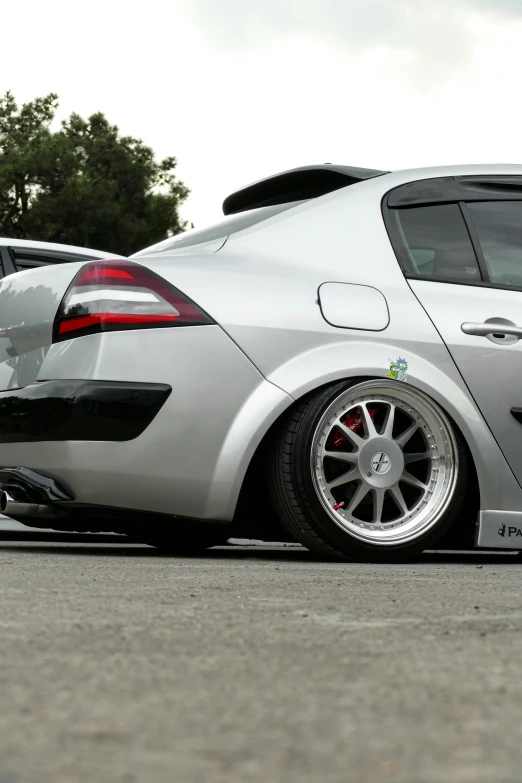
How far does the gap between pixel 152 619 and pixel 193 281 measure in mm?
1995

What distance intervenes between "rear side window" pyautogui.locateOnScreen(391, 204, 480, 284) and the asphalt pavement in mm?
1579

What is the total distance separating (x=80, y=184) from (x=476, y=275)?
35.6 m

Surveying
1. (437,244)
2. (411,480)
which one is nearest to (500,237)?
(437,244)

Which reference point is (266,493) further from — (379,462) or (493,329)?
(493,329)

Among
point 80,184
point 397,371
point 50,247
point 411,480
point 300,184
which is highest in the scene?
point 80,184

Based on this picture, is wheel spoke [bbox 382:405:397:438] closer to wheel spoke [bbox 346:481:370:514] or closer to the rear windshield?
wheel spoke [bbox 346:481:370:514]

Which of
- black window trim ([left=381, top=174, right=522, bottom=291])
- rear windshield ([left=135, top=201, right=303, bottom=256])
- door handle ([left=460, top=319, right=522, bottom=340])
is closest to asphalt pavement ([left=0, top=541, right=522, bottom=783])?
door handle ([left=460, top=319, right=522, bottom=340])

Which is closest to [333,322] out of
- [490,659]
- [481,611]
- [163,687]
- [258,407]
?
[258,407]

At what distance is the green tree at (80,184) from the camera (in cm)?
3947

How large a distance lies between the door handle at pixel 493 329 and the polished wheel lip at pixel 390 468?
32 centimetres

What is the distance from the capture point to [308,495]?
4582 mm

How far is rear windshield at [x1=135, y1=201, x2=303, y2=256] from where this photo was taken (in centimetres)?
500

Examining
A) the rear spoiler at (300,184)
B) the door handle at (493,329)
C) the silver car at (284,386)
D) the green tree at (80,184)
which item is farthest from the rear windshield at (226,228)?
the green tree at (80,184)

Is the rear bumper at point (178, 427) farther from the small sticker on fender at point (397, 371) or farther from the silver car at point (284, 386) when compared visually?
the small sticker on fender at point (397, 371)
